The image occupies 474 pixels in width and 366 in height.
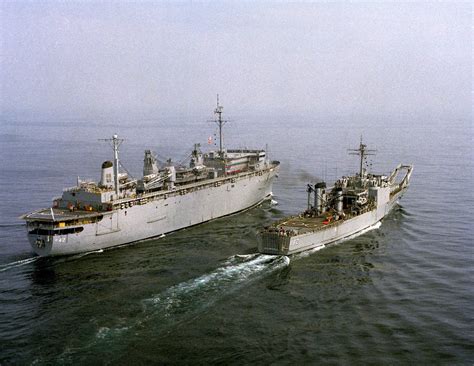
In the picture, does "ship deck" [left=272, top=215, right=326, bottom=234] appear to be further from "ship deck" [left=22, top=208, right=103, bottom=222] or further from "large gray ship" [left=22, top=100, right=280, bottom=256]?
"ship deck" [left=22, top=208, right=103, bottom=222]

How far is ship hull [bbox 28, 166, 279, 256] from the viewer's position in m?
34.6

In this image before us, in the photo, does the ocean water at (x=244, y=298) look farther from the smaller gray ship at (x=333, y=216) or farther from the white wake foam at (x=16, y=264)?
the smaller gray ship at (x=333, y=216)

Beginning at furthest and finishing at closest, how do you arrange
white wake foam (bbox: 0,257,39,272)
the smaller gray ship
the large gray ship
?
1. the large gray ship
2. the smaller gray ship
3. white wake foam (bbox: 0,257,39,272)

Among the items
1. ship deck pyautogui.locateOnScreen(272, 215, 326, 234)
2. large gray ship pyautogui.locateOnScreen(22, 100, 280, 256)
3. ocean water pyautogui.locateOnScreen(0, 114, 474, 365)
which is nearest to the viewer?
ocean water pyautogui.locateOnScreen(0, 114, 474, 365)

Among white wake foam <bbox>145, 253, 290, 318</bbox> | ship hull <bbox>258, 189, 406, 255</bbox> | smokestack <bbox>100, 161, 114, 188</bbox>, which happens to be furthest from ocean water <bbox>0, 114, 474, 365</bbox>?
smokestack <bbox>100, 161, 114, 188</bbox>

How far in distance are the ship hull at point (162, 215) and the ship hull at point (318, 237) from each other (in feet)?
35.1

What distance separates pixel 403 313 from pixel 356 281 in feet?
16.9

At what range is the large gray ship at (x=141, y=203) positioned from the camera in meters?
34.4

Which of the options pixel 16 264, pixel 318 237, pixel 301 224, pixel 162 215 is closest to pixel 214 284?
pixel 318 237

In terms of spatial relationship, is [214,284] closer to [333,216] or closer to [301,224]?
[301,224]

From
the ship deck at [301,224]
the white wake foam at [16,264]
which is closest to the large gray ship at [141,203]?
the white wake foam at [16,264]

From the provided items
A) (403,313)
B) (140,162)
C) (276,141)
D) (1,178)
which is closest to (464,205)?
(403,313)

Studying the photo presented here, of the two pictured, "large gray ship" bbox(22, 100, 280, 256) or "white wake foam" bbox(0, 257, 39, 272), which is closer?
"white wake foam" bbox(0, 257, 39, 272)

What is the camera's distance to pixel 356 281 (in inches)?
1198
